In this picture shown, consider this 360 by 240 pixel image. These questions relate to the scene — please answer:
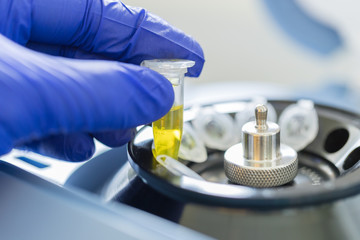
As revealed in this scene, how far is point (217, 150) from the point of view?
0.79 meters

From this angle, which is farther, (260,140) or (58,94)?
(260,140)

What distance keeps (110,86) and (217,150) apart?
1.18ft

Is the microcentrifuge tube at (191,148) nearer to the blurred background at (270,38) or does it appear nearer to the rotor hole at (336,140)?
the rotor hole at (336,140)

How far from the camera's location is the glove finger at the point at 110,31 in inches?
25.8

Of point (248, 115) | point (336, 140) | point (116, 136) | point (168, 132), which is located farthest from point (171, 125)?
point (336, 140)

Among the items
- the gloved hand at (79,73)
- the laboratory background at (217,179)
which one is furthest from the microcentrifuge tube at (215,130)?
the gloved hand at (79,73)

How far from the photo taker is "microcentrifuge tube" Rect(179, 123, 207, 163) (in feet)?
2.31

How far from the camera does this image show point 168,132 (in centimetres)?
62

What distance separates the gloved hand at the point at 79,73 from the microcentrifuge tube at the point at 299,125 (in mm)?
213

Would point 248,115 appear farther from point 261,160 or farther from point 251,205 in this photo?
point 251,205

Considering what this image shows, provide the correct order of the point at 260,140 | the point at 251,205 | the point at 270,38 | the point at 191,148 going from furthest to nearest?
the point at 270,38 → the point at 191,148 → the point at 260,140 → the point at 251,205

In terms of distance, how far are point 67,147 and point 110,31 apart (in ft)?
0.72

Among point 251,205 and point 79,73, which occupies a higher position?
Answer: point 79,73

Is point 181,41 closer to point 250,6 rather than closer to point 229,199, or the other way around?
point 229,199
